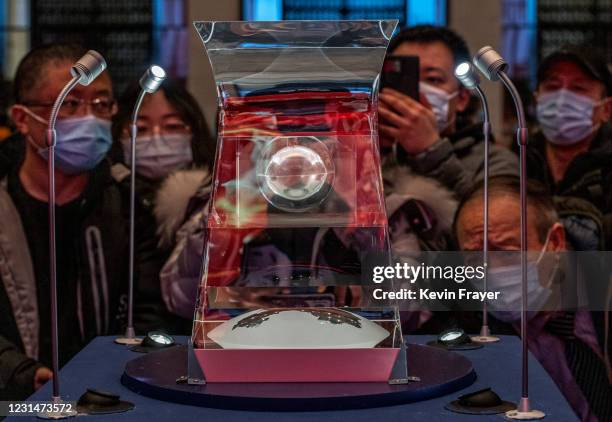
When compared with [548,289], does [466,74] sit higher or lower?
higher

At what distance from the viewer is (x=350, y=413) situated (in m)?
2.26

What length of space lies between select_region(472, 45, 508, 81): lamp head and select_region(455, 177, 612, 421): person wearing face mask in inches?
69.5

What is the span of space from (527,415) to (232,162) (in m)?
0.93

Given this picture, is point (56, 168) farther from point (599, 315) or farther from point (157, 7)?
point (599, 315)

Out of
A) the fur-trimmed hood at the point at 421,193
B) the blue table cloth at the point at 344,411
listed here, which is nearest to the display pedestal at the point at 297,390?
the blue table cloth at the point at 344,411

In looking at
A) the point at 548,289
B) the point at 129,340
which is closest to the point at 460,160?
the point at 548,289

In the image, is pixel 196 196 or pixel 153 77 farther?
pixel 196 196

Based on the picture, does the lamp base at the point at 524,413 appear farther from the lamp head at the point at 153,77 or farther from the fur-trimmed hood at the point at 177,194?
the fur-trimmed hood at the point at 177,194

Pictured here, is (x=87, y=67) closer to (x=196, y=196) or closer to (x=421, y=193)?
(x=196, y=196)

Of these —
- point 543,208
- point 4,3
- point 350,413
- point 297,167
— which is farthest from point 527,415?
point 4,3

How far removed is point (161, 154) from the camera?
4.25m

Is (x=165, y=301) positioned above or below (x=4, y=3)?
below

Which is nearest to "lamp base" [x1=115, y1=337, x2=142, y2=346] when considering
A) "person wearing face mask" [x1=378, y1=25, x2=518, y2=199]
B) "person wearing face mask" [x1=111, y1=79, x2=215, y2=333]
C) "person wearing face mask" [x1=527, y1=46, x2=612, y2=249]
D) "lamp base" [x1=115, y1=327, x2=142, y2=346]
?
"lamp base" [x1=115, y1=327, x2=142, y2=346]

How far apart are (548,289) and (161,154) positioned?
1.62 m
